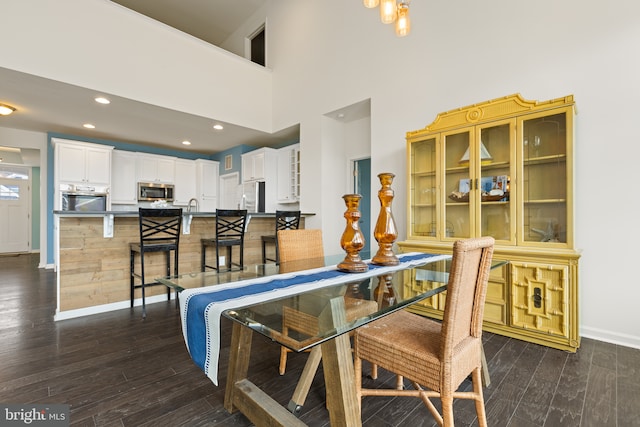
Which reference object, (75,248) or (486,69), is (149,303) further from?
(486,69)

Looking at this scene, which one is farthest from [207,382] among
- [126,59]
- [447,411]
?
[126,59]

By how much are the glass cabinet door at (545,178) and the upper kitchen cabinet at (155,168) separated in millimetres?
6658

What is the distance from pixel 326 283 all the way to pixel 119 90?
13.8 ft

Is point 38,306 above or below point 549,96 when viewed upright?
below

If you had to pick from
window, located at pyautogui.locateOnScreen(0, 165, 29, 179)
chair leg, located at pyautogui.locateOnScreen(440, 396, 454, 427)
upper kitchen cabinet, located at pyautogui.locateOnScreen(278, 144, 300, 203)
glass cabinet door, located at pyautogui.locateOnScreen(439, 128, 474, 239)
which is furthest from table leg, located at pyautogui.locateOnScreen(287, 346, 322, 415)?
window, located at pyautogui.locateOnScreen(0, 165, 29, 179)

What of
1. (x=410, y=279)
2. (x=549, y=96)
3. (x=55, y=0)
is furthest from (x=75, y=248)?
(x=549, y=96)

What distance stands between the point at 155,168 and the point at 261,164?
258 centimetres

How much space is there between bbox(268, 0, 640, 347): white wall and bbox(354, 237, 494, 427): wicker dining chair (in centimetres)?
202

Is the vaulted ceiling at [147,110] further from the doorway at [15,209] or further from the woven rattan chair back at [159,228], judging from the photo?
the doorway at [15,209]

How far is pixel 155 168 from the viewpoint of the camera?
6.50 meters

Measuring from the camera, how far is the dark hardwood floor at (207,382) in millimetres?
1484

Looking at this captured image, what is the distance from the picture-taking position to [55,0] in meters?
3.45

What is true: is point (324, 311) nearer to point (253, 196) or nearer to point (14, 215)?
point (253, 196)

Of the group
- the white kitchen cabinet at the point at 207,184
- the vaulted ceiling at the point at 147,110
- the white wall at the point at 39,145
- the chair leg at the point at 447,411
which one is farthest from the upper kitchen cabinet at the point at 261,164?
the chair leg at the point at 447,411
